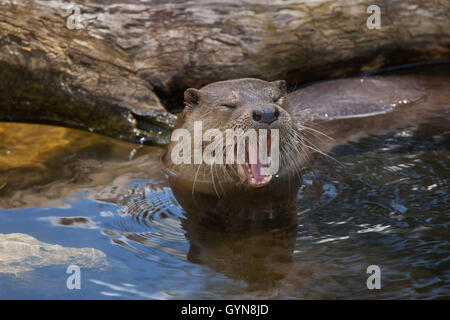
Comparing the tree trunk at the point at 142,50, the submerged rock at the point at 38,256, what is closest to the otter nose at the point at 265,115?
the submerged rock at the point at 38,256

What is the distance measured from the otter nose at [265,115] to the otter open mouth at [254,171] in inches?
7.2

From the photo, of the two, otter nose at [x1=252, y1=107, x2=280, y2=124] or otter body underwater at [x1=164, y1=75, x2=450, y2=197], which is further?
otter body underwater at [x1=164, y1=75, x2=450, y2=197]

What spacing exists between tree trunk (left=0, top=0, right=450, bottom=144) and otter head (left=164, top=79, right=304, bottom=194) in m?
0.84

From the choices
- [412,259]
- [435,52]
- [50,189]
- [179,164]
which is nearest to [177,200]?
[179,164]

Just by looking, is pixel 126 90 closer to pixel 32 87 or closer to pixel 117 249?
pixel 32 87

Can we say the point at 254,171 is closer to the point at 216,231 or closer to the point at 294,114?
the point at 216,231

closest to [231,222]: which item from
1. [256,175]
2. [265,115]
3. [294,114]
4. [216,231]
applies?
[216,231]

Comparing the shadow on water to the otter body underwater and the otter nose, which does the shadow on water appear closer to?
the otter body underwater

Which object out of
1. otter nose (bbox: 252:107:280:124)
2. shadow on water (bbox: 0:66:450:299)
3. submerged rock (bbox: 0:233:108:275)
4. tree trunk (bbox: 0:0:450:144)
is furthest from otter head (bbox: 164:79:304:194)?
submerged rock (bbox: 0:233:108:275)

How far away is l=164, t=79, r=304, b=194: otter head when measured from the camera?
3.49 meters

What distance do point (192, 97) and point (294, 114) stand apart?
34.2 inches

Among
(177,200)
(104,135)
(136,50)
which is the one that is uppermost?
(136,50)
